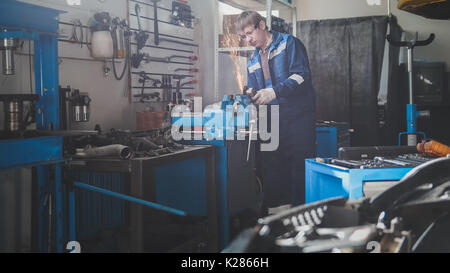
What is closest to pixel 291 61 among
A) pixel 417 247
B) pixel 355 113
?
pixel 355 113

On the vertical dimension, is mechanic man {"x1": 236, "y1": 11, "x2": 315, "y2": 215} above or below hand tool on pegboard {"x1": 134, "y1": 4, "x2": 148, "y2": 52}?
below

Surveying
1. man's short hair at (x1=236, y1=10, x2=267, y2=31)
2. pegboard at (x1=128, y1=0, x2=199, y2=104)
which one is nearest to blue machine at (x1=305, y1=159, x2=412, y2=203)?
man's short hair at (x1=236, y1=10, x2=267, y2=31)

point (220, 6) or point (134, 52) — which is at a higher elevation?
point (220, 6)

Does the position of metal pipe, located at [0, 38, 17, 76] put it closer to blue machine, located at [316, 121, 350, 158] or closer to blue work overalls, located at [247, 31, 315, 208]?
blue work overalls, located at [247, 31, 315, 208]

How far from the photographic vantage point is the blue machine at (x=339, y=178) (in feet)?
5.57

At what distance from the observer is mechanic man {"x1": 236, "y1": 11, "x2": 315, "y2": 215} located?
3.30m

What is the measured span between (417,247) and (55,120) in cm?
170

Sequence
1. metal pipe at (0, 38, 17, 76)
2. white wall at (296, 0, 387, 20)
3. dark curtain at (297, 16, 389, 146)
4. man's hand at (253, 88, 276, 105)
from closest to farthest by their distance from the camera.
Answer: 1. metal pipe at (0, 38, 17, 76)
2. man's hand at (253, 88, 276, 105)
3. dark curtain at (297, 16, 389, 146)
4. white wall at (296, 0, 387, 20)

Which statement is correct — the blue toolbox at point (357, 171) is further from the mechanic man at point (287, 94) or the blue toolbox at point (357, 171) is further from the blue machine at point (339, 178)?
the mechanic man at point (287, 94)

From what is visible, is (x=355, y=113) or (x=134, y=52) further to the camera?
(x=355, y=113)

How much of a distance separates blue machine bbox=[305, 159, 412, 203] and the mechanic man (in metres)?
1.30

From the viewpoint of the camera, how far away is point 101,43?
10.6ft

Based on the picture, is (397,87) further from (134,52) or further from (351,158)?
(351,158)
